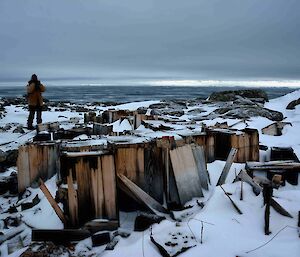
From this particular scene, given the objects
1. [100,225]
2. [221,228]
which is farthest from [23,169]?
[221,228]

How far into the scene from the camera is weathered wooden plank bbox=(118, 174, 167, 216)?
504 centimetres

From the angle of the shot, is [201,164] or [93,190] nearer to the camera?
[93,190]

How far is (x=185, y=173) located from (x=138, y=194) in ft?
3.03

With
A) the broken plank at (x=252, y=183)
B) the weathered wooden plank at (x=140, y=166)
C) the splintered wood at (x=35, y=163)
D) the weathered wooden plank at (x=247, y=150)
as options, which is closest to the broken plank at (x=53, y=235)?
the weathered wooden plank at (x=140, y=166)

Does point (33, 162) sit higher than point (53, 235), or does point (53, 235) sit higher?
point (33, 162)

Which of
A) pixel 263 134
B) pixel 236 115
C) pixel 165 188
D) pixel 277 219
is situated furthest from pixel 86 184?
pixel 236 115

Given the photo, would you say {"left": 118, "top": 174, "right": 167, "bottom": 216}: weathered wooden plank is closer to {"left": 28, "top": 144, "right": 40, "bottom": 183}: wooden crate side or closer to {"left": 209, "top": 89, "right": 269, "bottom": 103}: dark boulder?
{"left": 28, "top": 144, "right": 40, "bottom": 183}: wooden crate side

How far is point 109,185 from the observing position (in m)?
4.91

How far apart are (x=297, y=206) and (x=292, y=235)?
0.59 metres

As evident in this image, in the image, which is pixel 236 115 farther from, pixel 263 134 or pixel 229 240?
pixel 229 240

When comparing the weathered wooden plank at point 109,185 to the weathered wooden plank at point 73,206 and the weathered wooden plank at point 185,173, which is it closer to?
the weathered wooden plank at point 73,206

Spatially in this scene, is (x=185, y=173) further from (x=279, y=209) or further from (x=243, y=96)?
(x=243, y=96)

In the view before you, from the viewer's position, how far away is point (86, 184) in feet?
15.9

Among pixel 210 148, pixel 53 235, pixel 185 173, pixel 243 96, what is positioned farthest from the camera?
pixel 243 96
